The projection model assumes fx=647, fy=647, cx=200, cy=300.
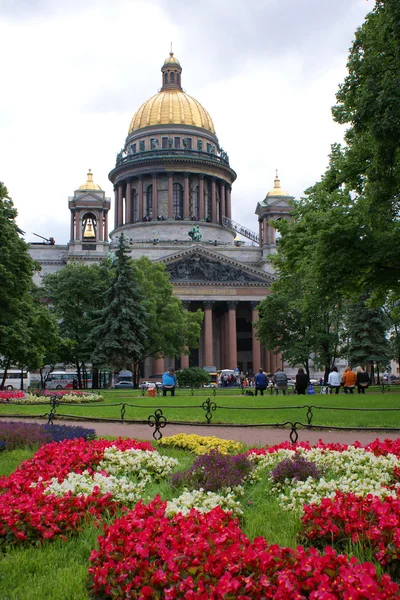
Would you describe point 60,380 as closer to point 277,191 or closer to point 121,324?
point 121,324

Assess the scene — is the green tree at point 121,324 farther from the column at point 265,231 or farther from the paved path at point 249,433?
the column at point 265,231

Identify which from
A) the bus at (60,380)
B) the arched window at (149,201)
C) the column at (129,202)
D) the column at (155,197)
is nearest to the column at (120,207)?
the column at (129,202)

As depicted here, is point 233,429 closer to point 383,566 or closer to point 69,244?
point 383,566

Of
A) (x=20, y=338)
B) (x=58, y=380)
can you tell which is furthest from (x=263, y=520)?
(x=58, y=380)

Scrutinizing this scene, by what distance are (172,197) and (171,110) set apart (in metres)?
14.3

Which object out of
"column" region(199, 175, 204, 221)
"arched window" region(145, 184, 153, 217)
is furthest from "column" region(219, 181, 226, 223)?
"arched window" region(145, 184, 153, 217)

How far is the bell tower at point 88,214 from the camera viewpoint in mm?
79062

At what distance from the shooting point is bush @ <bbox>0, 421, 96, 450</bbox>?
43.4 ft

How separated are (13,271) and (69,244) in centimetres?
5043

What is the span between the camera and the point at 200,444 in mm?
12773

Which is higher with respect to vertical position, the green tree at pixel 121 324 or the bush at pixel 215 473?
the green tree at pixel 121 324

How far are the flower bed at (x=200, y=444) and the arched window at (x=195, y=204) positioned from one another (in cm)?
7975

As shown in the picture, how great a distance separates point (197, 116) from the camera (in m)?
97.6

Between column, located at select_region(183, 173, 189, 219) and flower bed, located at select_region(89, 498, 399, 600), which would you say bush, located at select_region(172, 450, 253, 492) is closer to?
flower bed, located at select_region(89, 498, 399, 600)
